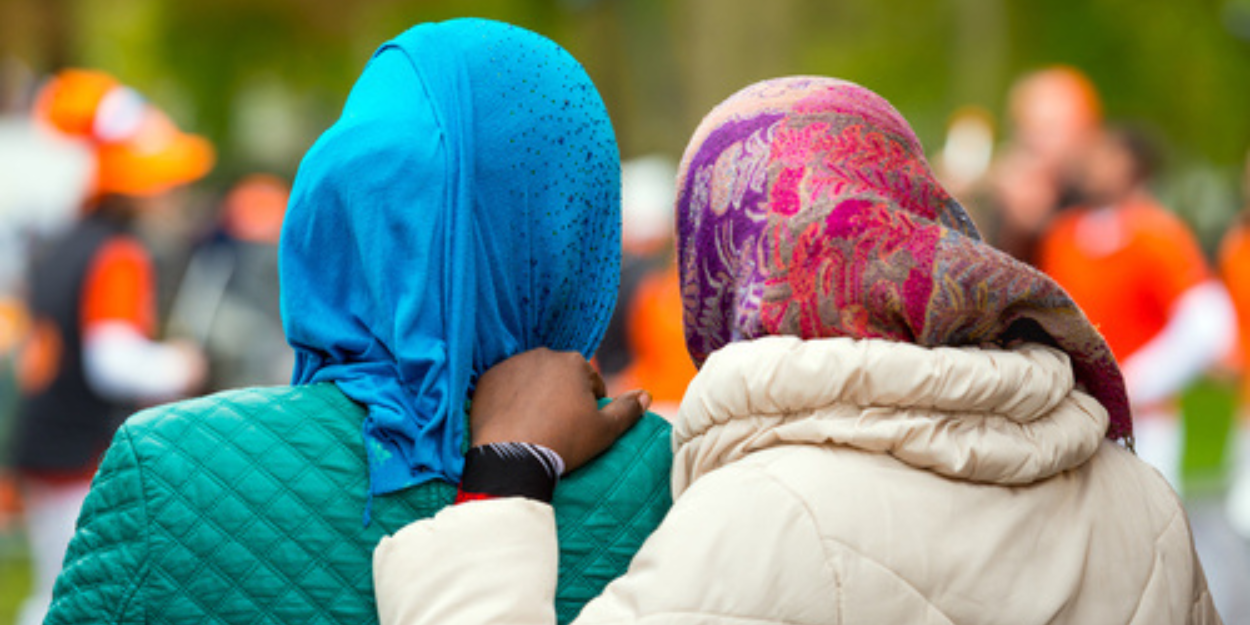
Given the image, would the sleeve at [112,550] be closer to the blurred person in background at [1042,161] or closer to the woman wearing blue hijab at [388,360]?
the woman wearing blue hijab at [388,360]

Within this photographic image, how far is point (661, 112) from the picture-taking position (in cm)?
1303

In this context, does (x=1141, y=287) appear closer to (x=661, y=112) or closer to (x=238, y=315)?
(x=238, y=315)

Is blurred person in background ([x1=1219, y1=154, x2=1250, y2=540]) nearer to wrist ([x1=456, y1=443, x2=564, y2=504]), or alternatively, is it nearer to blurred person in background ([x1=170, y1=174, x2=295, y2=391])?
blurred person in background ([x1=170, y1=174, x2=295, y2=391])

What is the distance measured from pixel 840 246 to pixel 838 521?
363 millimetres

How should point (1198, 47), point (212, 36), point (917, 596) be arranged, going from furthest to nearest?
1. point (212, 36)
2. point (1198, 47)
3. point (917, 596)

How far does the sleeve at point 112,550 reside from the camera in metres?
1.92

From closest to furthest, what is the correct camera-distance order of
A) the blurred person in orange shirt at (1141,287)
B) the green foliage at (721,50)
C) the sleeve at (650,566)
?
1. the sleeve at (650,566)
2. the blurred person in orange shirt at (1141,287)
3. the green foliage at (721,50)

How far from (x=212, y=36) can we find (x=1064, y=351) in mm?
19758

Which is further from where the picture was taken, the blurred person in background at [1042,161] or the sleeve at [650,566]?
the blurred person in background at [1042,161]

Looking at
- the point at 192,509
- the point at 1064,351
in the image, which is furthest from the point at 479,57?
the point at 1064,351

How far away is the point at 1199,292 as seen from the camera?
6.68 meters

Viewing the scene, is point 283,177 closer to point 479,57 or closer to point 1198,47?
point 1198,47

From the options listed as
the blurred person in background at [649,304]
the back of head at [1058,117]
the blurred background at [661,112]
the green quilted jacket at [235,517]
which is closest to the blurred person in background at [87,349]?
the blurred background at [661,112]

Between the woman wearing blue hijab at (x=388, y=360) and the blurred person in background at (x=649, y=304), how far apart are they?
4.22 meters
